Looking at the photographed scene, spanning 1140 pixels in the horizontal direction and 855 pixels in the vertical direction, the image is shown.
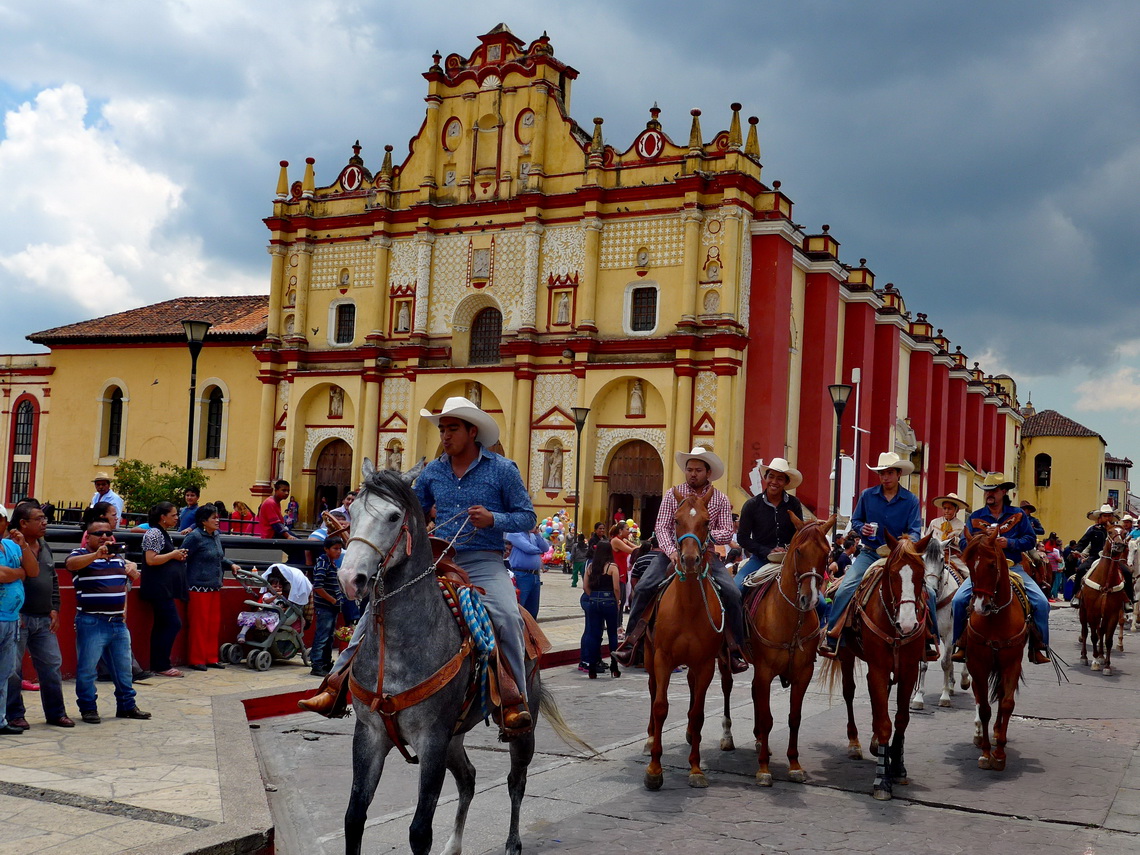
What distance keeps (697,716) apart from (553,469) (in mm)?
29301

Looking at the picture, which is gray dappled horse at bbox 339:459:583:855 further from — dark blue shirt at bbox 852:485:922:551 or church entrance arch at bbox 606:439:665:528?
church entrance arch at bbox 606:439:665:528

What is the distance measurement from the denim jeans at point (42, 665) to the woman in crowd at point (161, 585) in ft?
9.54

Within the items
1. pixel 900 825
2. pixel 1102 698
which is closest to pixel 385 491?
pixel 900 825

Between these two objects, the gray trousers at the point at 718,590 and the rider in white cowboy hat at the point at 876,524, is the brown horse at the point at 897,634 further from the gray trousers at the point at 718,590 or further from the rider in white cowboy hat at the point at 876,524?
the gray trousers at the point at 718,590

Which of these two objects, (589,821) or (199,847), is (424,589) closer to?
(199,847)

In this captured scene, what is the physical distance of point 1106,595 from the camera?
15.2 m

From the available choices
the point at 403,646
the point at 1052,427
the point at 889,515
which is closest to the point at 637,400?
the point at 889,515

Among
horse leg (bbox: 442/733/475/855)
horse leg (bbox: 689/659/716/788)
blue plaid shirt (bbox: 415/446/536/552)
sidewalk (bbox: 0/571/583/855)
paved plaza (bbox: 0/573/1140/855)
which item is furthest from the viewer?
horse leg (bbox: 689/659/716/788)

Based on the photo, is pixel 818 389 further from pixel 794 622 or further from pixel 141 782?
pixel 141 782

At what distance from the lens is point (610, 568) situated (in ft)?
47.7

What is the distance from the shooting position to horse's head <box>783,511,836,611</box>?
8375mm

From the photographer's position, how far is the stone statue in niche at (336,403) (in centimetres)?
4197

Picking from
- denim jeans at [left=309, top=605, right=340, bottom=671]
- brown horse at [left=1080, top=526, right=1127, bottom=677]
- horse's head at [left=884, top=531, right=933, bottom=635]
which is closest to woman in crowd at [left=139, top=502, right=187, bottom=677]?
denim jeans at [left=309, top=605, right=340, bottom=671]

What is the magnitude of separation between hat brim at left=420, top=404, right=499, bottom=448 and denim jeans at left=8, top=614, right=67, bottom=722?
4.51 m
